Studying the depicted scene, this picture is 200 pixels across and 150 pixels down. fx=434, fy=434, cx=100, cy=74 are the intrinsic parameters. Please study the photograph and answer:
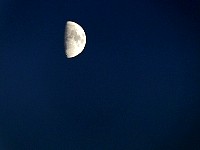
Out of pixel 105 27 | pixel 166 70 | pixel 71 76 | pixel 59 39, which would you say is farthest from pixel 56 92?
pixel 166 70

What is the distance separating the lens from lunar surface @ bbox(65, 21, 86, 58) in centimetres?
183

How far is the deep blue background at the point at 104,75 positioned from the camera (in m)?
1.82

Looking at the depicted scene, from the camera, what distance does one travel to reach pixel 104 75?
1.82m

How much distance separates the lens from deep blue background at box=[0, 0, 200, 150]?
182cm

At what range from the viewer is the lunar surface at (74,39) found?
1.83 metres

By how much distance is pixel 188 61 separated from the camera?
189 cm

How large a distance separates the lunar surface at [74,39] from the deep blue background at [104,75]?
0.07ft

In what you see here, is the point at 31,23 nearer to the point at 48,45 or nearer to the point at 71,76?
the point at 48,45

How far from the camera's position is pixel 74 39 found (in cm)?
183

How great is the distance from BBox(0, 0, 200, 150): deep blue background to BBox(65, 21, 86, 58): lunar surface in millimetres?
21

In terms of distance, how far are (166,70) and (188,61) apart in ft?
0.38

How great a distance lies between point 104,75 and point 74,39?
0.20 m

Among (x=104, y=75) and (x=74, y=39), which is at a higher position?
(x=74, y=39)

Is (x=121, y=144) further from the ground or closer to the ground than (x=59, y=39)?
closer to the ground
